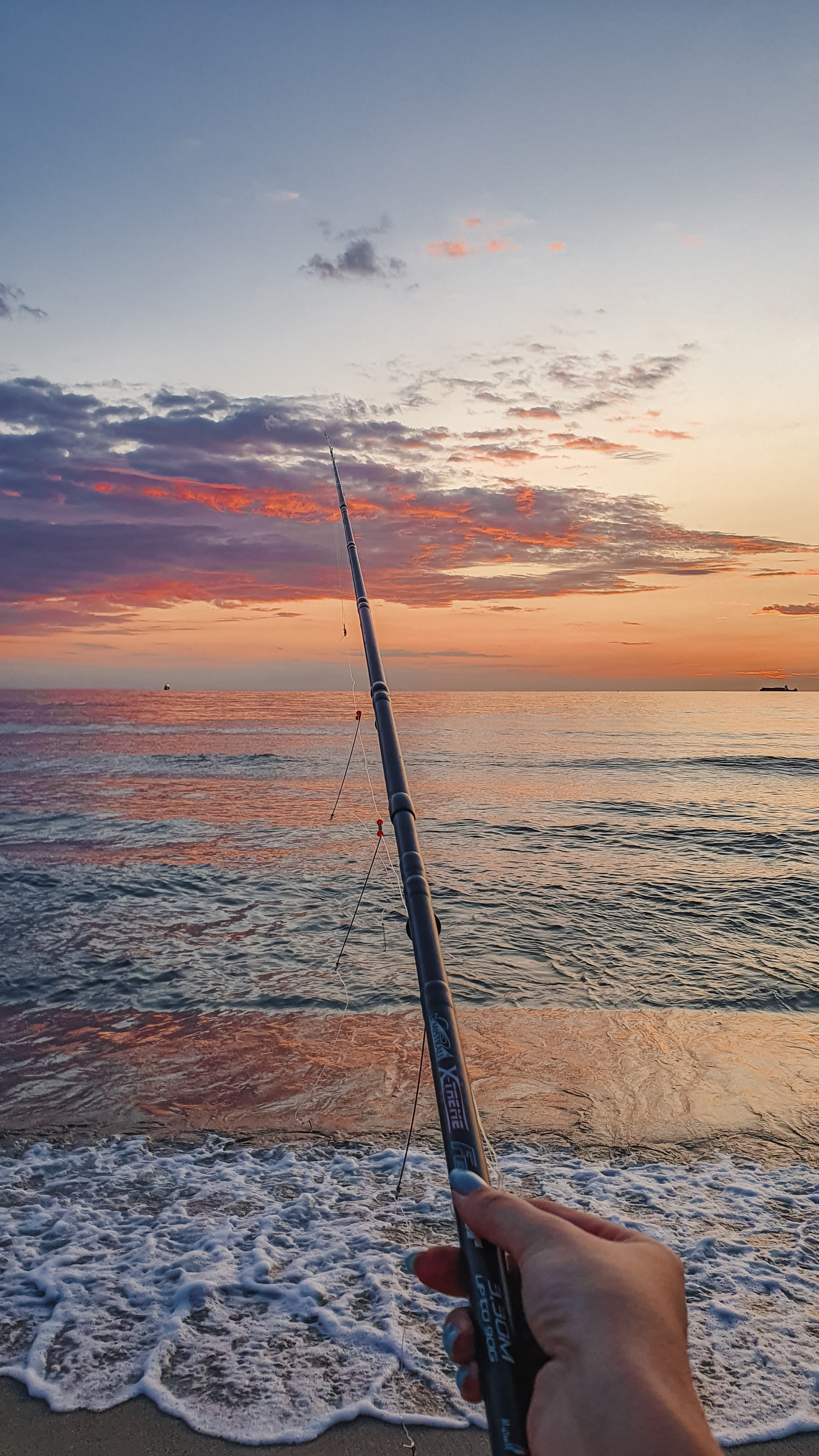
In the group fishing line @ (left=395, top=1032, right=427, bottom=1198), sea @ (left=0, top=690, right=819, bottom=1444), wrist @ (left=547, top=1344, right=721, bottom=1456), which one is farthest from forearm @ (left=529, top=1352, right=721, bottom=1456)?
fishing line @ (left=395, top=1032, right=427, bottom=1198)

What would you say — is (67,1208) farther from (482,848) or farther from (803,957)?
(482,848)

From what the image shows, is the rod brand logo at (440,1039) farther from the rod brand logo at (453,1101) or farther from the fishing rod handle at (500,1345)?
the fishing rod handle at (500,1345)

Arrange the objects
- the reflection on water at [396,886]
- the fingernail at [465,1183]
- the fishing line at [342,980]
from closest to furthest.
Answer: the fingernail at [465,1183], the fishing line at [342,980], the reflection on water at [396,886]

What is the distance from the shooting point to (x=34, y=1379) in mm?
2906

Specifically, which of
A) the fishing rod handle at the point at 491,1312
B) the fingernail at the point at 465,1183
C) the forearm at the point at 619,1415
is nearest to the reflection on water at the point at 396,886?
the fishing rod handle at the point at 491,1312

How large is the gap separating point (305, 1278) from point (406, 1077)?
7.97ft

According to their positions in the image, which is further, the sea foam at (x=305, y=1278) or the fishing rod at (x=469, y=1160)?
the sea foam at (x=305, y=1278)

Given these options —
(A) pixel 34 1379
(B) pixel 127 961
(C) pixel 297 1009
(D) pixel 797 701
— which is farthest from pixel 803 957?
(D) pixel 797 701

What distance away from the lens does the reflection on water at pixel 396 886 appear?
812 centimetres

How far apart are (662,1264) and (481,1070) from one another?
5.09m

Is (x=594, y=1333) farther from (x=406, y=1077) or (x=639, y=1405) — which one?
(x=406, y=1077)

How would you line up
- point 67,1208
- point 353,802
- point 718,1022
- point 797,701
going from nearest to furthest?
point 67,1208 → point 718,1022 → point 353,802 → point 797,701

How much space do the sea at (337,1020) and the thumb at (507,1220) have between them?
211 cm

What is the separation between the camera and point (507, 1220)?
137 cm
